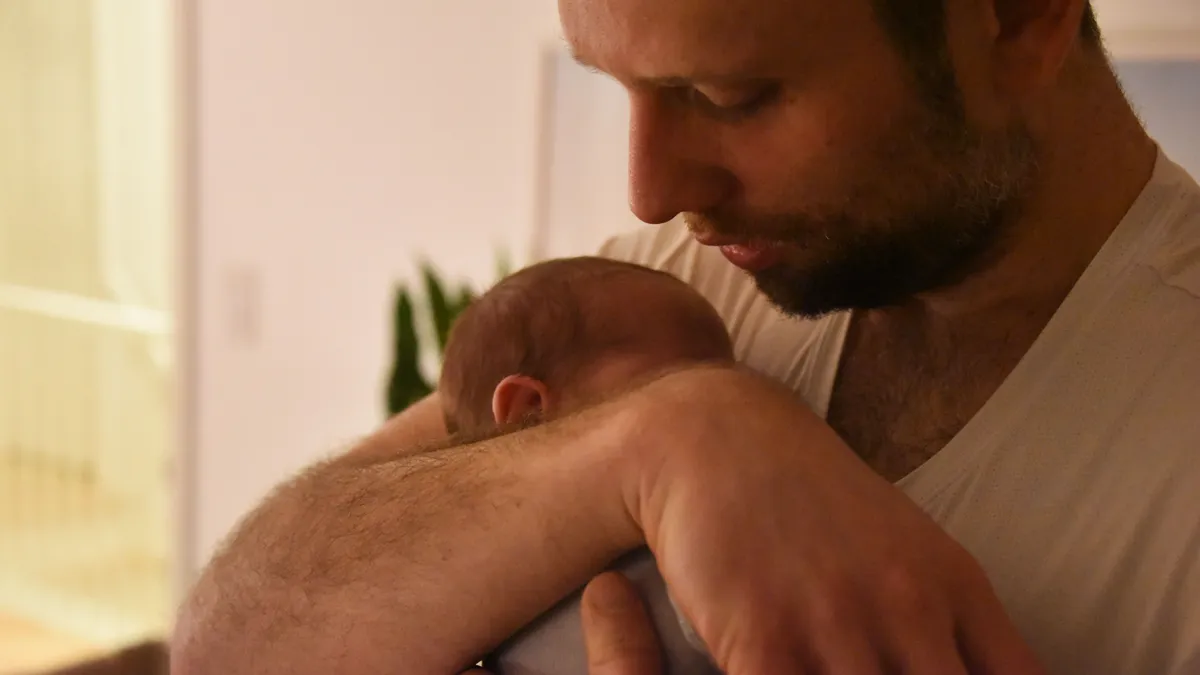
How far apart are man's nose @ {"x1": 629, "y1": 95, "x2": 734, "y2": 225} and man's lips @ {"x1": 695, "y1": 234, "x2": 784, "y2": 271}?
0.11 ft

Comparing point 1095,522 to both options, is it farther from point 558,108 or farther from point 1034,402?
point 558,108

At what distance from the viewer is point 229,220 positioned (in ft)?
8.96

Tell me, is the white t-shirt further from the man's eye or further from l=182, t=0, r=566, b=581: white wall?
l=182, t=0, r=566, b=581: white wall

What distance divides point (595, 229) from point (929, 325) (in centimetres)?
121

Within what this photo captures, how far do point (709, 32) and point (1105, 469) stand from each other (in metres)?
0.39

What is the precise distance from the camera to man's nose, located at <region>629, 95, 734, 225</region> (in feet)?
2.80

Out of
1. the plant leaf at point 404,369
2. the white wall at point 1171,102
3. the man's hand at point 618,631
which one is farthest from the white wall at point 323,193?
the man's hand at point 618,631

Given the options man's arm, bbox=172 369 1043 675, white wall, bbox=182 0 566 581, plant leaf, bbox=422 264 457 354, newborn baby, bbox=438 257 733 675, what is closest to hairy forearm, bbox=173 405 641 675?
man's arm, bbox=172 369 1043 675

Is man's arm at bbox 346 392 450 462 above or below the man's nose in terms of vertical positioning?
below

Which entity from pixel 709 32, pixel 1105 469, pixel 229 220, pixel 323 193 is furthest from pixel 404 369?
pixel 1105 469

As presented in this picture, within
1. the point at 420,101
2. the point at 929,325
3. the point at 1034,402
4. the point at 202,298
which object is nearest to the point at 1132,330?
the point at 1034,402

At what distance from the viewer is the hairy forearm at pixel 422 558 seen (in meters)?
0.71

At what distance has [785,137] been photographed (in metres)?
0.83

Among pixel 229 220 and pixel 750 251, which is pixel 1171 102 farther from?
pixel 229 220
